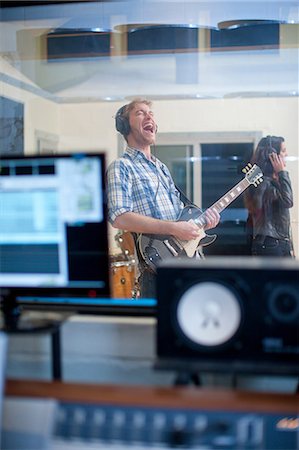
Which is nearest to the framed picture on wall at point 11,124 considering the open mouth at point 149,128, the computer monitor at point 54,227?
the open mouth at point 149,128

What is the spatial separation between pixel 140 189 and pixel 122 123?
86 cm

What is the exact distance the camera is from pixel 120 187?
8.47 ft

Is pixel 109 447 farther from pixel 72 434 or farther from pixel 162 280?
pixel 162 280

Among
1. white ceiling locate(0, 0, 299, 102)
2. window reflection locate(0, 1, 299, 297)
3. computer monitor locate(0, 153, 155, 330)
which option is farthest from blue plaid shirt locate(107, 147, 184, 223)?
computer monitor locate(0, 153, 155, 330)

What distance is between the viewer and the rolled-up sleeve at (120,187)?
2.50 m

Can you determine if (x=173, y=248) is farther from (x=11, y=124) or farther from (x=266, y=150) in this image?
(x=11, y=124)

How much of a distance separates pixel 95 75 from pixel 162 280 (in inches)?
126

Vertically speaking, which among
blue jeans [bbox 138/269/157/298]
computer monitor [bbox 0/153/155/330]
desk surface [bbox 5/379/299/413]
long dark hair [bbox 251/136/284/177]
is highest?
long dark hair [bbox 251/136/284/177]

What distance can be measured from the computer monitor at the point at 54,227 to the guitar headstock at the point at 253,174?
260 centimetres

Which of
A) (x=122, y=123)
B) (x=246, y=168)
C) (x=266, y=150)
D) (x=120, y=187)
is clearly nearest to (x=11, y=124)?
(x=122, y=123)

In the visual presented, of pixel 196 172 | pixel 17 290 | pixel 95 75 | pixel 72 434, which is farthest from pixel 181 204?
pixel 72 434

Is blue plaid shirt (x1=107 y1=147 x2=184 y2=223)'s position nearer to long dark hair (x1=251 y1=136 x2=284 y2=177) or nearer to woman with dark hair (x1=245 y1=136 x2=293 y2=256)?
woman with dark hair (x1=245 y1=136 x2=293 y2=256)

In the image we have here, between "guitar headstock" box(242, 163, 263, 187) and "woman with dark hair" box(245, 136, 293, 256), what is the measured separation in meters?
0.03

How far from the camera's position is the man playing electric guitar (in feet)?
8.32
